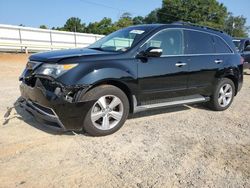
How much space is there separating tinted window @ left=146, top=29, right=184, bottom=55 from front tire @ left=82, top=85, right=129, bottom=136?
111cm

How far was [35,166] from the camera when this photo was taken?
344cm

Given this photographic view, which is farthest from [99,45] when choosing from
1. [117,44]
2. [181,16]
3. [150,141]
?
[181,16]

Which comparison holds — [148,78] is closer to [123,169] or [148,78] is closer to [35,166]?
[123,169]

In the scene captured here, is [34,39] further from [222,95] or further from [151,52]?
[151,52]

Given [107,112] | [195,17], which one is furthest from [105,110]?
[195,17]

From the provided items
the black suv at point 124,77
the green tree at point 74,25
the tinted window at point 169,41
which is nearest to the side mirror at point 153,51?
the black suv at point 124,77

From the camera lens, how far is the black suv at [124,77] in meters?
4.16

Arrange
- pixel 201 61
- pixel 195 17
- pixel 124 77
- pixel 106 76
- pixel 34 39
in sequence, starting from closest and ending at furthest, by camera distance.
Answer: pixel 106 76 < pixel 124 77 < pixel 201 61 < pixel 34 39 < pixel 195 17

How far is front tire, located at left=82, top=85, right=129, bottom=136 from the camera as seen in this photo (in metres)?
4.32

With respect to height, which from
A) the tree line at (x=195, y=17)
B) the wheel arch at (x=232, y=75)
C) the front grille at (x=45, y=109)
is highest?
the tree line at (x=195, y=17)

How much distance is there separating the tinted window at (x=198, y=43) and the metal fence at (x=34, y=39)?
16.5 metres

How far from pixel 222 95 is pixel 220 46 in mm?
1087

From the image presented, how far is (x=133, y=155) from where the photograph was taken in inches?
153

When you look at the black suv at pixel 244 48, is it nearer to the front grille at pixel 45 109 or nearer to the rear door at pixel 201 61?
the rear door at pixel 201 61
